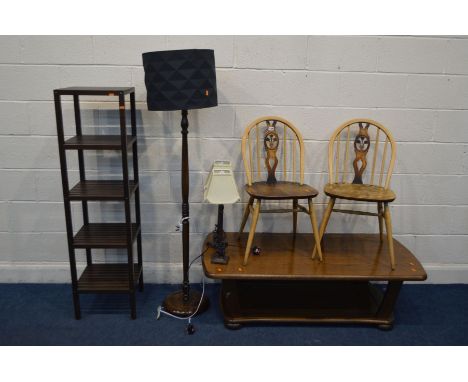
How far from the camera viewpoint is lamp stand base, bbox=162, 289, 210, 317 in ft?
7.92

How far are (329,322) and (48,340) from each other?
1551 millimetres

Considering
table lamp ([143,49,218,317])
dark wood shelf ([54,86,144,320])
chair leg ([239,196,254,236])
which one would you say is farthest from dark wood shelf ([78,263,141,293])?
table lamp ([143,49,218,317])

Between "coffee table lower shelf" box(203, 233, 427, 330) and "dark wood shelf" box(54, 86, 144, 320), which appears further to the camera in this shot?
"coffee table lower shelf" box(203, 233, 427, 330)

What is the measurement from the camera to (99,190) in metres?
2.33

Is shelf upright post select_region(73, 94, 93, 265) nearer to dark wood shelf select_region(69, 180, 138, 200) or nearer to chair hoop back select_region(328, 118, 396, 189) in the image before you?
dark wood shelf select_region(69, 180, 138, 200)

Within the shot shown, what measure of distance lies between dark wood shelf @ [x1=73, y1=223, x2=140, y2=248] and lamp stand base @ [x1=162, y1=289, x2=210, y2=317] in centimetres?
46

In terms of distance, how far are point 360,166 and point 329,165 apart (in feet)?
0.82

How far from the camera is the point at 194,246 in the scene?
2768 millimetres

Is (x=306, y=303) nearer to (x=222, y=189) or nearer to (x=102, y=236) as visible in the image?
(x=222, y=189)

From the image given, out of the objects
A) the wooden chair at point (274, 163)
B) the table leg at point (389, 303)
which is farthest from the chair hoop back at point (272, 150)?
the table leg at point (389, 303)

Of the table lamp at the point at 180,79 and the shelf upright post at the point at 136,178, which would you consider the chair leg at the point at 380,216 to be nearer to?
the table lamp at the point at 180,79

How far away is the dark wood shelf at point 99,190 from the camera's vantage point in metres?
2.21

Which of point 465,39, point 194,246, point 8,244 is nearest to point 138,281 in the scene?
point 194,246

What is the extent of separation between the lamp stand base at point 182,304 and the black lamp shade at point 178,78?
1.18 m
